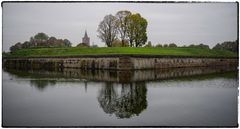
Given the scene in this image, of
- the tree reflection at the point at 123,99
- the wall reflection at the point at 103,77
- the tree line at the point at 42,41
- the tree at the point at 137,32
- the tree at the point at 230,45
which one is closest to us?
the tree reflection at the point at 123,99

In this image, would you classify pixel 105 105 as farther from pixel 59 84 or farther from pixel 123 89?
pixel 59 84

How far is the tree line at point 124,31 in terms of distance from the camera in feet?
66.4

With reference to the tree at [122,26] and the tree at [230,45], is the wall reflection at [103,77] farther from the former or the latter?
the tree at [122,26]

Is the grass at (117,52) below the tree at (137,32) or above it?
below

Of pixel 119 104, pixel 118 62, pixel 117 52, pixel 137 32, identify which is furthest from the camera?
pixel 117 52

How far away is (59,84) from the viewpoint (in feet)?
48.5

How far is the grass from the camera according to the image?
24.3 meters

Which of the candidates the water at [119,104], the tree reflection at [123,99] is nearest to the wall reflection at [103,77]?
the water at [119,104]

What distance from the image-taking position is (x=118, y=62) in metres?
23.1

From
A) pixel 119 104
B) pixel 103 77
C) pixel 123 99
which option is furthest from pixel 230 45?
pixel 119 104

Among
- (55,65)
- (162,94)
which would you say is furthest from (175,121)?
(55,65)

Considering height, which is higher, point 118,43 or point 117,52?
point 118,43

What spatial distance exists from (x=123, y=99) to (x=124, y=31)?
11752mm

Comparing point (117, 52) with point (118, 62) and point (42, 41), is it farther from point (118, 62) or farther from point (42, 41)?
point (42, 41)
